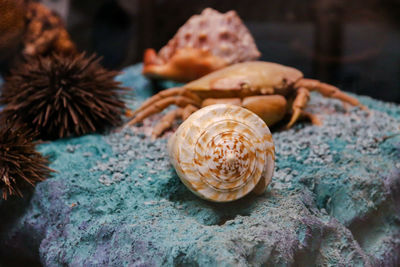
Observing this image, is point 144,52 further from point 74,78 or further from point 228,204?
point 228,204

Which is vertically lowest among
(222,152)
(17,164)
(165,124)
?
(165,124)

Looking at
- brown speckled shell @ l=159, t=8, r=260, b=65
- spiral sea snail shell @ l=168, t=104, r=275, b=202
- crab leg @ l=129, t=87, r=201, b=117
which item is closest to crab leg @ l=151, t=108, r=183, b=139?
crab leg @ l=129, t=87, r=201, b=117

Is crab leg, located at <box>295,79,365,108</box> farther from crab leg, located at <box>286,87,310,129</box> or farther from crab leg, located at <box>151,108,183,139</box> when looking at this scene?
crab leg, located at <box>151,108,183,139</box>

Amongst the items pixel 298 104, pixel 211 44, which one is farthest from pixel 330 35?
pixel 211 44

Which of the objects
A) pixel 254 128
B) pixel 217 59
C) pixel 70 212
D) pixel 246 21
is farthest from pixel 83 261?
pixel 246 21

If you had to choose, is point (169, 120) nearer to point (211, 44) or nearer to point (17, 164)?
point (211, 44)
